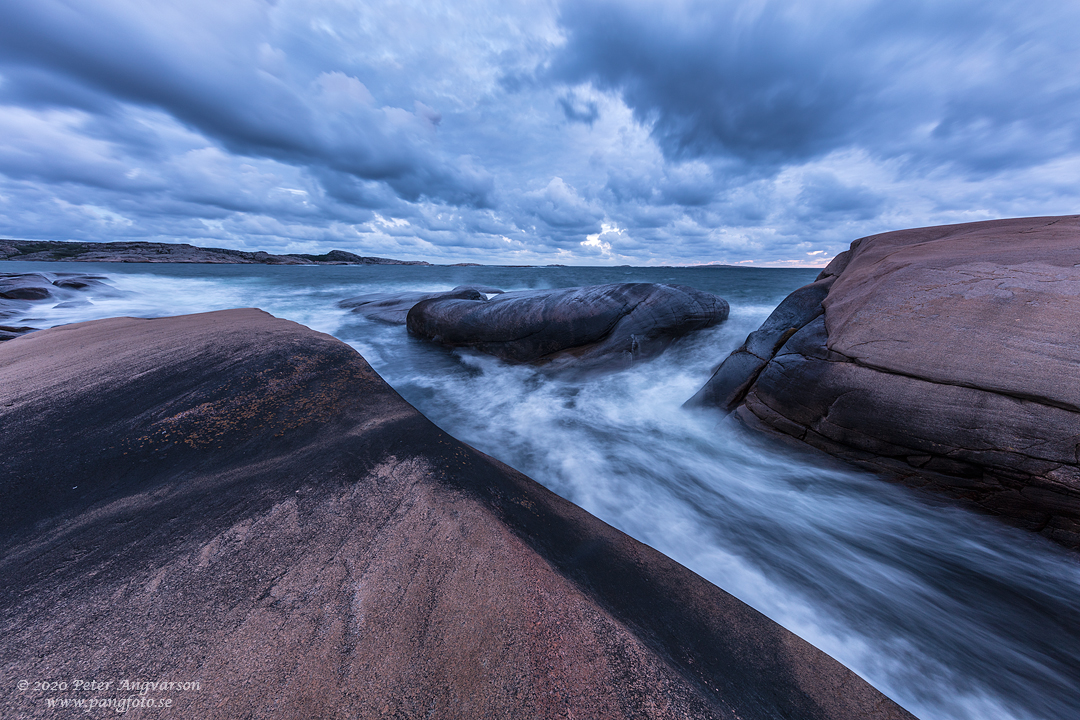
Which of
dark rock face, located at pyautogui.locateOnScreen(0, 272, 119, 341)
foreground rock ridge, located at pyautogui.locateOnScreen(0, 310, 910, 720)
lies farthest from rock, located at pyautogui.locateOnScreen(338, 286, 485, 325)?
foreground rock ridge, located at pyautogui.locateOnScreen(0, 310, 910, 720)

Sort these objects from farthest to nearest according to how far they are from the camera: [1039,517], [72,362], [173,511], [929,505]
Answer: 1. [72,362]
2. [929,505]
3. [1039,517]
4. [173,511]

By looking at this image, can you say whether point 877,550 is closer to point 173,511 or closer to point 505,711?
point 505,711

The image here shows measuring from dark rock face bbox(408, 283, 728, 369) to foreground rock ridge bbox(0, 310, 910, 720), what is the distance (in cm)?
404

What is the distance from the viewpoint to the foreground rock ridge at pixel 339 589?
46.4 inches

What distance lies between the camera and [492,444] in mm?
4238

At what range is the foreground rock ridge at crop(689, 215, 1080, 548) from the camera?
229 cm

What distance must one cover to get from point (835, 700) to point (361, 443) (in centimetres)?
267

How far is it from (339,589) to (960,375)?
4088 mm

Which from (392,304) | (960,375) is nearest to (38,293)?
(392,304)

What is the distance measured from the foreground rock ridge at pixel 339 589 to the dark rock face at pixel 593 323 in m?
4.04

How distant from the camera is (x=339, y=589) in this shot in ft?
4.76

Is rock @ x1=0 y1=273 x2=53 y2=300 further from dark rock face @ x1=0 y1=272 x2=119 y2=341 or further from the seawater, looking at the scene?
the seawater

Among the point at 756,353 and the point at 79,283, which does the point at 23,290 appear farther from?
the point at 756,353

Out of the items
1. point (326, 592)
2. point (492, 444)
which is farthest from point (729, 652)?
point (492, 444)
